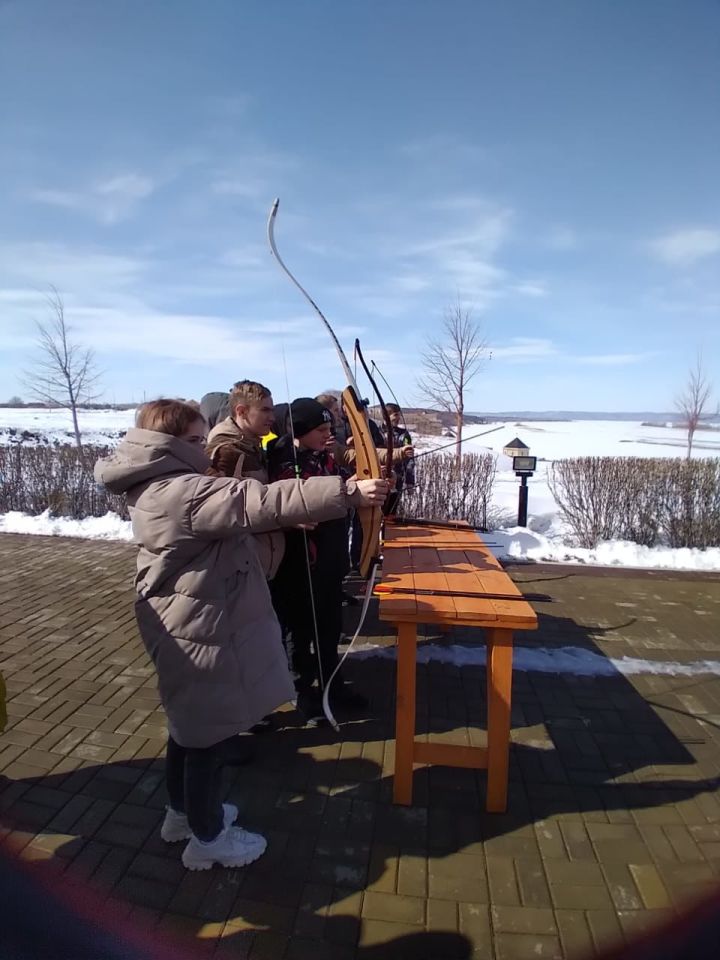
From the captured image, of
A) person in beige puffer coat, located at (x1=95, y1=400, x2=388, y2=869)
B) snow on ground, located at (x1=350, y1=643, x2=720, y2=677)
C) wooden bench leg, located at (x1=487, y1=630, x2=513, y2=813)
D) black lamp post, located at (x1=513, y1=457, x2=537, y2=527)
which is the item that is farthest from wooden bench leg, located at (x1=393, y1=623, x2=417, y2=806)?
black lamp post, located at (x1=513, y1=457, x2=537, y2=527)

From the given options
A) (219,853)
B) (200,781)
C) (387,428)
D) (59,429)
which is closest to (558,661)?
Answer: (387,428)

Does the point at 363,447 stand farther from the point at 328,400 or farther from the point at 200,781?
the point at 328,400

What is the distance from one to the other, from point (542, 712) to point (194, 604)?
233 cm

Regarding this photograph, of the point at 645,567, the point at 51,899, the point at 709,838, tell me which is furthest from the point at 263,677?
the point at 645,567

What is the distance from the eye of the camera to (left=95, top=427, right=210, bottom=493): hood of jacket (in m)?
1.73

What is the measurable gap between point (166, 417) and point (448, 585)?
144 centimetres

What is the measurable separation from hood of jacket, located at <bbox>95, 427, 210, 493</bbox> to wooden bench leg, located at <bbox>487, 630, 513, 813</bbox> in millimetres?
1452

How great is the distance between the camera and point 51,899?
1.53 metres

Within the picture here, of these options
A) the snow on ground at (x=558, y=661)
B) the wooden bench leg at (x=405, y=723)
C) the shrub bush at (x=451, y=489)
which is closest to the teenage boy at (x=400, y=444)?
the shrub bush at (x=451, y=489)

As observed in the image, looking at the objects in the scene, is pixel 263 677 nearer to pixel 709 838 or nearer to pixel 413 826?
pixel 413 826

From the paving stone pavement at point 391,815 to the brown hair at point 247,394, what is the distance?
1.76 meters

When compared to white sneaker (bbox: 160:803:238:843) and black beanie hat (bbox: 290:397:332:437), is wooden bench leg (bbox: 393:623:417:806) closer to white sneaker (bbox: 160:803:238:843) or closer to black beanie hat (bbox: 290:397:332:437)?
white sneaker (bbox: 160:803:238:843)

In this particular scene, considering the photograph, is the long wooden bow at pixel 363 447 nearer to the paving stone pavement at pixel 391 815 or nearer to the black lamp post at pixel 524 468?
the paving stone pavement at pixel 391 815

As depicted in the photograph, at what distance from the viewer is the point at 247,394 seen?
9.56ft
